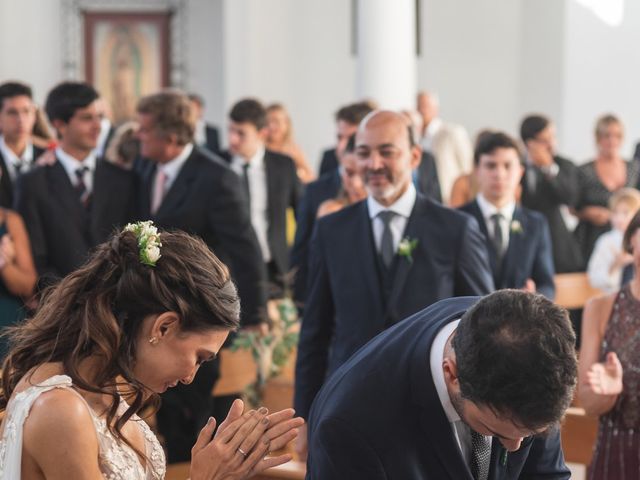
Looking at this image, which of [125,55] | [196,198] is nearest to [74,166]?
[196,198]

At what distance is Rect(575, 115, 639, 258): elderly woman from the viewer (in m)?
9.42

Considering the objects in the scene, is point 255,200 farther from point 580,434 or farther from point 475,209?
point 580,434

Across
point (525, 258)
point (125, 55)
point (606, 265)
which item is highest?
point (125, 55)

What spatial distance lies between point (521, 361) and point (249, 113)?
646 centimetres

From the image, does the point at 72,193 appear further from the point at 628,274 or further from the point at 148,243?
the point at 148,243

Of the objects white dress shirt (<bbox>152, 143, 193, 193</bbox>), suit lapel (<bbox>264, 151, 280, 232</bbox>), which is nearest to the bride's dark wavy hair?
white dress shirt (<bbox>152, 143, 193, 193</bbox>)

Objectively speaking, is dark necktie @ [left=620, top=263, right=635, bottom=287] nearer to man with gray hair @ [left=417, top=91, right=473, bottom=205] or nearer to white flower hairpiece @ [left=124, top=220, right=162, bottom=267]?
man with gray hair @ [left=417, top=91, right=473, bottom=205]

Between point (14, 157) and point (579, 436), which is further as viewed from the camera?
point (14, 157)

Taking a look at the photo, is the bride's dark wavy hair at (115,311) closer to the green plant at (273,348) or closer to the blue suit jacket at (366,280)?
the blue suit jacket at (366,280)

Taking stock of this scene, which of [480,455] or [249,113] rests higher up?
[249,113]

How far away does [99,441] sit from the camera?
2715 millimetres

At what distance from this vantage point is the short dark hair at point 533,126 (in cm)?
899

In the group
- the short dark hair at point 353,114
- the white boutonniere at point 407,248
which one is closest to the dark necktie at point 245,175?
the short dark hair at point 353,114

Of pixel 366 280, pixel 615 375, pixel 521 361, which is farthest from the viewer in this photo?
pixel 366 280
